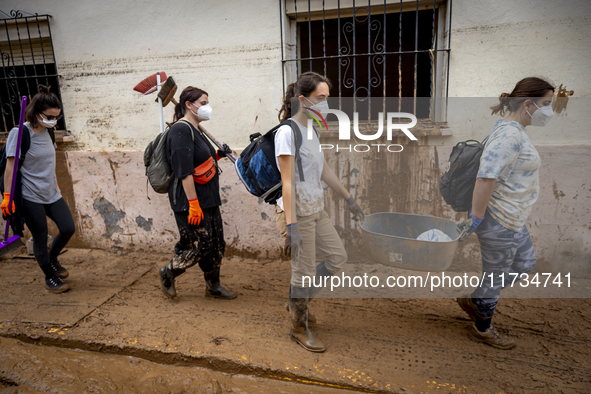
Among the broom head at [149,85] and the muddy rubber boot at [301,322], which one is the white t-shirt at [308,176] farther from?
the broom head at [149,85]

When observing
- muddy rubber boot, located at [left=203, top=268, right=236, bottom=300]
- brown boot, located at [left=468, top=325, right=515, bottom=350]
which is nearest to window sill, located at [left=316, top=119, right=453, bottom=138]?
muddy rubber boot, located at [left=203, top=268, right=236, bottom=300]

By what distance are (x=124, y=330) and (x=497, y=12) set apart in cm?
428

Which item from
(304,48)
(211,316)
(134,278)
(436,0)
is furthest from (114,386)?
(304,48)

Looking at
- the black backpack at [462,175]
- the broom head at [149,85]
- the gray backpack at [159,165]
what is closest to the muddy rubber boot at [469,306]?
the black backpack at [462,175]

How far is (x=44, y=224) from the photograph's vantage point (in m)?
3.59

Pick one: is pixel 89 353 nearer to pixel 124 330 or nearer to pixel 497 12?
pixel 124 330

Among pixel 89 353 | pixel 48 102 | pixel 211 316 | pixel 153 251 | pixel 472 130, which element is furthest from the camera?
pixel 153 251

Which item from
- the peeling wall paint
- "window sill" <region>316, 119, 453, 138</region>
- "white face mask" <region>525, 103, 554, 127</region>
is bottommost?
the peeling wall paint

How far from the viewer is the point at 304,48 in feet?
21.0

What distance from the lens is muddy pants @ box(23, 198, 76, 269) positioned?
350 cm

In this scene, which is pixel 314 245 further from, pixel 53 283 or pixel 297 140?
pixel 53 283

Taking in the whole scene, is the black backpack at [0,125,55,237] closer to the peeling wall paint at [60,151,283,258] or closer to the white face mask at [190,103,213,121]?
the peeling wall paint at [60,151,283,258]

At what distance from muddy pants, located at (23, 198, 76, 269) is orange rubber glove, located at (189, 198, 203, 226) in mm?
1474

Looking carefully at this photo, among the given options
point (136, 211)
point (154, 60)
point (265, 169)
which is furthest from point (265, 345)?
point (154, 60)
